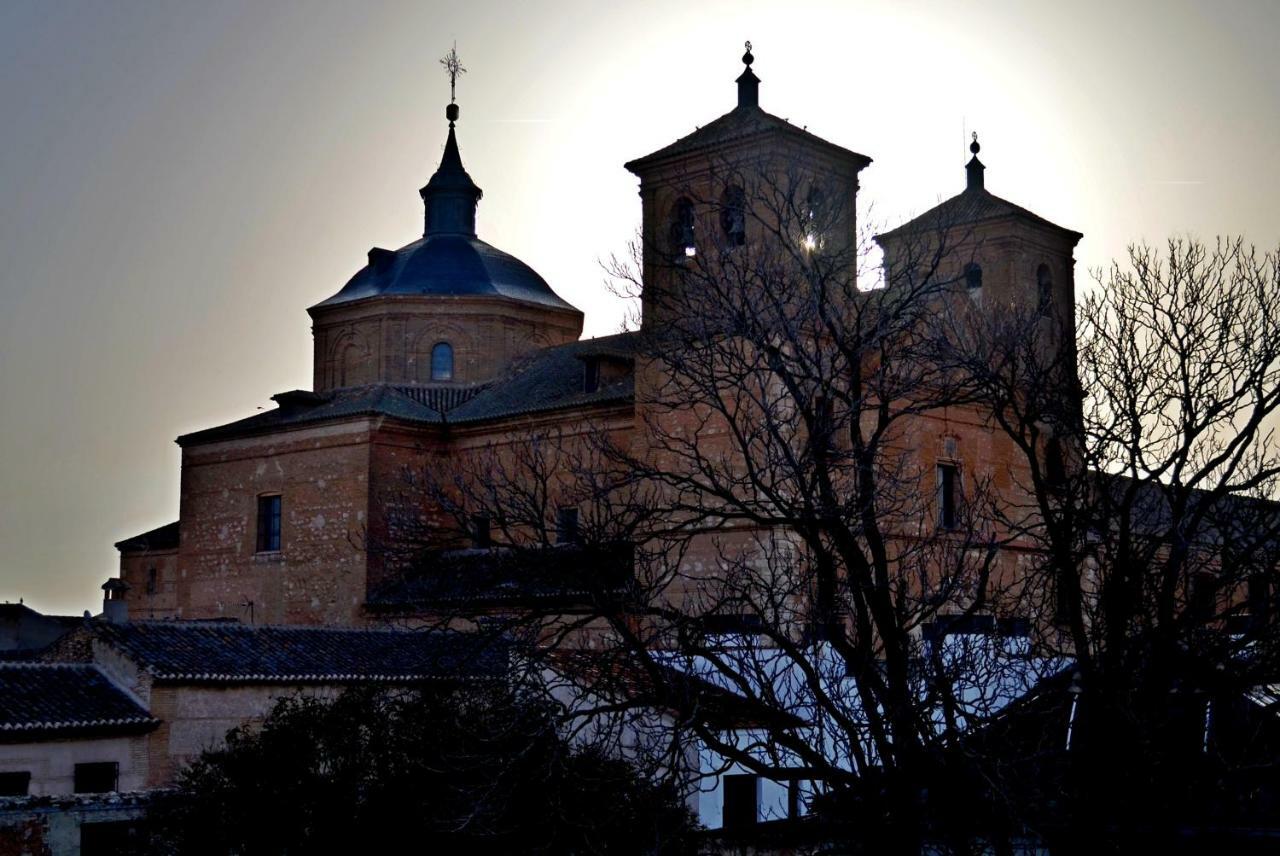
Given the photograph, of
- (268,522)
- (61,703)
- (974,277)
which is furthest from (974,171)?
(61,703)

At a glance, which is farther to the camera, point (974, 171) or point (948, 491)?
point (974, 171)

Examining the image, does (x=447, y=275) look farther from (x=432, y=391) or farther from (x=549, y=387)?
(x=549, y=387)

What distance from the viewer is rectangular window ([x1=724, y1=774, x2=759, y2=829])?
17.9m

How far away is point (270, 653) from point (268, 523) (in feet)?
25.7

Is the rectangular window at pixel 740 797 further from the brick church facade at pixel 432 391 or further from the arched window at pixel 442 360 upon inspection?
the arched window at pixel 442 360

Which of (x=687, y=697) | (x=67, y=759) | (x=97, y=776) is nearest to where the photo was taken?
(x=687, y=697)

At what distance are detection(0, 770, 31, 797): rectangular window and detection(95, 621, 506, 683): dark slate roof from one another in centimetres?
181

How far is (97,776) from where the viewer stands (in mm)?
17438

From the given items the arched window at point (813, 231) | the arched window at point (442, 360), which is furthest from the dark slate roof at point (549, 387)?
the arched window at point (813, 231)

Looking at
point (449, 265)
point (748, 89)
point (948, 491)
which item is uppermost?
point (748, 89)

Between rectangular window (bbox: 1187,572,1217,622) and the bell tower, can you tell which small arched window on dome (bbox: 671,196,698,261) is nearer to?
the bell tower

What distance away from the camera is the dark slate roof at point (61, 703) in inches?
664

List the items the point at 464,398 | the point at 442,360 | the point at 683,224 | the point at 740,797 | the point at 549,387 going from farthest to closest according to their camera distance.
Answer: the point at 442,360
the point at 464,398
the point at 549,387
the point at 683,224
the point at 740,797

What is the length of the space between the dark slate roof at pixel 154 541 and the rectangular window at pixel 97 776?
13934 millimetres
